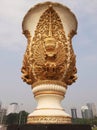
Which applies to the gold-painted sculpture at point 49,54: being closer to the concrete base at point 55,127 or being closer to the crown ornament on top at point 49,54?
the crown ornament on top at point 49,54

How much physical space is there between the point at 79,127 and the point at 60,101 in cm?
61

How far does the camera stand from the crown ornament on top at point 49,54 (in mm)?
3115

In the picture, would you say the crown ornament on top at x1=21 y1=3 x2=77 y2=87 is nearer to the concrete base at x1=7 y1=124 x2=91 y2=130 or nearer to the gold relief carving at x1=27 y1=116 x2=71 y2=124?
the gold relief carving at x1=27 y1=116 x2=71 y2=124

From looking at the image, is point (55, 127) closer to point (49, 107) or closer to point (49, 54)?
point (49, 107)

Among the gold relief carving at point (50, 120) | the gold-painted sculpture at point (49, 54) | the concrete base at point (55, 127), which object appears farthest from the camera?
the gold-painted sculpture at point (49, 54)

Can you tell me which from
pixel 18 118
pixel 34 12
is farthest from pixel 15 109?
pixel 34 12

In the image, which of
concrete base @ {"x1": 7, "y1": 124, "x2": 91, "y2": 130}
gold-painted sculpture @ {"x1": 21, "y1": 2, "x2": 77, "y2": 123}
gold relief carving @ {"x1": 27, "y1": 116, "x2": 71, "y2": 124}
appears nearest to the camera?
concrete base @ {"x1": 7, "y1": 124, "x2": 91, "y2": 130}

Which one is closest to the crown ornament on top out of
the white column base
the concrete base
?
the white column base

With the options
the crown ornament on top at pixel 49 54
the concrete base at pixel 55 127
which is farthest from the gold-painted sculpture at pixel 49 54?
the concrete base at pixel 55 127

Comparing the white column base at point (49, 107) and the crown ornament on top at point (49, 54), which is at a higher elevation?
the crown ornament on top at point (49, 54)

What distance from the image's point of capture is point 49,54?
311 centimetres

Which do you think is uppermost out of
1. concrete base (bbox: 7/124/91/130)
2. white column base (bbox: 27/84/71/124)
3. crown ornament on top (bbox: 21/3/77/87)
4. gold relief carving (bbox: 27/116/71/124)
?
crown ornament on top (bbox: 21/3/77/87)

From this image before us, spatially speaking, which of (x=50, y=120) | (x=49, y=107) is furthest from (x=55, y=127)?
(x=49, y=107)

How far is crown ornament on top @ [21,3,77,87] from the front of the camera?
10.2 feet
